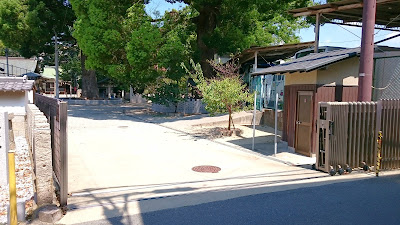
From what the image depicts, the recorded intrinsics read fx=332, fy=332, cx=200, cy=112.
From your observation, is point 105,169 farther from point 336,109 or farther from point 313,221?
point 336,109

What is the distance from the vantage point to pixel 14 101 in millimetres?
11758

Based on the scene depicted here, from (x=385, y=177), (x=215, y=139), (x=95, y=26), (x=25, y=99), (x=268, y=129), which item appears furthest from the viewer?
(x=95, y=26)

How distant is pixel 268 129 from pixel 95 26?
12.9m

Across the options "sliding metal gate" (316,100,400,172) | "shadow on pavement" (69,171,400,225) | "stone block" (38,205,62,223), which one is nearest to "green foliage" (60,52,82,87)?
"sliding metal gate" (316,100,400,172)

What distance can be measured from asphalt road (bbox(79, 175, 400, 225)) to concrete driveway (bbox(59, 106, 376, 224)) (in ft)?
1.13

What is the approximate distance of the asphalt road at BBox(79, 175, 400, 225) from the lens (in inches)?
195

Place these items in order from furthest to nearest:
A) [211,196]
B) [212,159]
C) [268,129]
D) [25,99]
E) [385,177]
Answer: [268,129] < [25,99] < [212,159] < [385,177] < [211,196]

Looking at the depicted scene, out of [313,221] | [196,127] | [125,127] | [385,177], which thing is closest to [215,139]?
[196,127]

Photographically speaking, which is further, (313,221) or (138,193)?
(138,193)

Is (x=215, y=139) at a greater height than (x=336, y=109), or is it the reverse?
(x=336, y=109)

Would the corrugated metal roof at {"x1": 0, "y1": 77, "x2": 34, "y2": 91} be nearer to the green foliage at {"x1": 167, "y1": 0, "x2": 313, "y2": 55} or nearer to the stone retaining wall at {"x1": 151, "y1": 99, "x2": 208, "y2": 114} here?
the green foliage at {"x1": 167, "y1": 0, "x2": 313, "y2": 55}

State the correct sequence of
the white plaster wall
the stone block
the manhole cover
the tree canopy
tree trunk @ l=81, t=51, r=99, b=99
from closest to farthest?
the stone block → the manhole cover → the white plaster wall → the tree canopy → tree trunk @ l=81, t=51, r=99, b=99

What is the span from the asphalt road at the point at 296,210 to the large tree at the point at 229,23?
1529 centimetres

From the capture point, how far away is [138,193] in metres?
6.35
